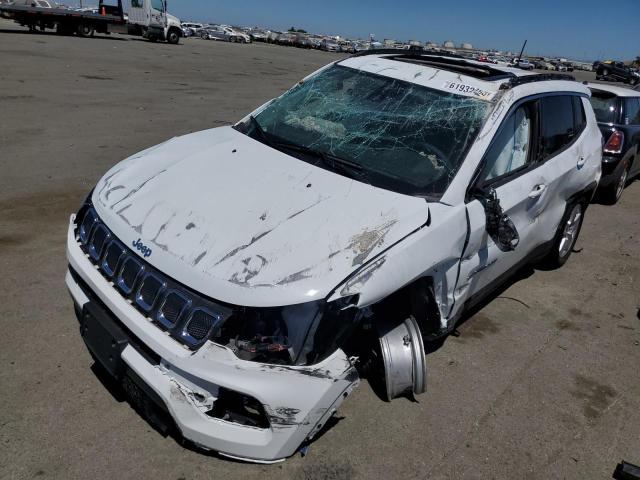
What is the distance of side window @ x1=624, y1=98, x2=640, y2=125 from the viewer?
786cm

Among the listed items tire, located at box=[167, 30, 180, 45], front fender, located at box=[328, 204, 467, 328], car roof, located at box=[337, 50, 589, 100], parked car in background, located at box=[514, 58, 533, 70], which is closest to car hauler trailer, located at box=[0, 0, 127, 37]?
tire, located at box=[167, 30, 180, 45]

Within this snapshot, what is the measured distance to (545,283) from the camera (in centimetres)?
505

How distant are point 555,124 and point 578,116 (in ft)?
2.23

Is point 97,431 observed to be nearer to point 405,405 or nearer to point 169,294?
point 169,294

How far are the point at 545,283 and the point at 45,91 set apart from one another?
11392mm

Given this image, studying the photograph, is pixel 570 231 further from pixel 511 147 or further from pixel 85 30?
pixel 85 30

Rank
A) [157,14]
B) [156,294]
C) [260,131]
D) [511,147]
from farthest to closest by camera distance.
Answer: [157,14], [260,131], [511,147], [156,294]

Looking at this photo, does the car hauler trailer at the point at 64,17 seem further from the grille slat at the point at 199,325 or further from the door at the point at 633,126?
the grille slat at the point at 199,325

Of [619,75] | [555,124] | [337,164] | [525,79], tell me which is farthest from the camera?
[619,75]

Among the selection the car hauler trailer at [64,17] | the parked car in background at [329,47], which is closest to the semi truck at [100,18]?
the car hauler trailer at [64,17]

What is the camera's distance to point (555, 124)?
14.0ft

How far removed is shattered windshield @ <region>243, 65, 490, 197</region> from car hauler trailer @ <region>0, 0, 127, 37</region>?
1202 inches

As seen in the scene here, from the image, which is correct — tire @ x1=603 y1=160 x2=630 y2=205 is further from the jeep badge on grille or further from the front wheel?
the front wheel

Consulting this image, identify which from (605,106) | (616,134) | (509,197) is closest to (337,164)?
(509,197)
